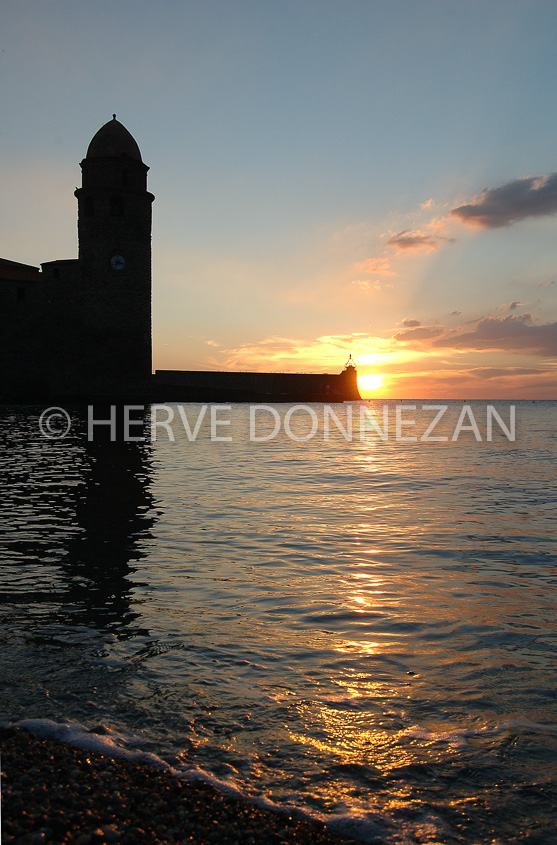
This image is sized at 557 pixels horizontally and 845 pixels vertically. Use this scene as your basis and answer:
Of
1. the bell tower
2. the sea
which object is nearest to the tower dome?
→ the bell tower

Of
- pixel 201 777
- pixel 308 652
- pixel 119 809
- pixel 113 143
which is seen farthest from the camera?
pixel 113 143

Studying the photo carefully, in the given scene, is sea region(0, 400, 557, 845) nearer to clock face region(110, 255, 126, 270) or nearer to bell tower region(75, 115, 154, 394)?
bell tower region(75, 115, 154, 394)

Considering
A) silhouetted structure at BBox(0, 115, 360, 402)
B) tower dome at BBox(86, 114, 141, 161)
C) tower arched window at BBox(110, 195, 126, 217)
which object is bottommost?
silhouetted structure at BBox(0, 115, 360, 402)

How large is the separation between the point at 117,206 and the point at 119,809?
5201cm

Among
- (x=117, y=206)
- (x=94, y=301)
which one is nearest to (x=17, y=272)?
(x=94, y=301)

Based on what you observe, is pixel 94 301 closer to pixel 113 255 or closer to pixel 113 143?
pixel 113 255

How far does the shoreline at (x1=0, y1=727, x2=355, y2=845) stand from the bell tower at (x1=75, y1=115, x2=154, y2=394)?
4939 cm

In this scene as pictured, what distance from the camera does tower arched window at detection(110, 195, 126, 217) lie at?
4953 cm

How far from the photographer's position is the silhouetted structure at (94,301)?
4947 cm

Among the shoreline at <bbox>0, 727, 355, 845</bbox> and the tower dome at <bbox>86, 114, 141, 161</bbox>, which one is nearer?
the shoreline at <bbox>0, 727, 355, 845</bbox>

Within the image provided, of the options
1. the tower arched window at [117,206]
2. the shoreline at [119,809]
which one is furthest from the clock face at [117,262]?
the shoreline at [119,809]

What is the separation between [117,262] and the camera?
49.7 m

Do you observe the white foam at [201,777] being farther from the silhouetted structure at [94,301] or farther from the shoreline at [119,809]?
the silhouetted structure at [94,301]

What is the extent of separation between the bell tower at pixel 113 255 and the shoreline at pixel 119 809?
4939 centimetres
